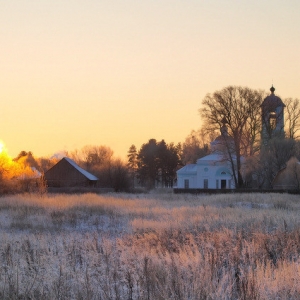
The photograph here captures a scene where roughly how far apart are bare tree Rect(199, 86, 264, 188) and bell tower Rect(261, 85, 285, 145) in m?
1.43

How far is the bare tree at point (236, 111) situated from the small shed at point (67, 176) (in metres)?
17.2

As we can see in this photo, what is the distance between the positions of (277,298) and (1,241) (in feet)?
29.7

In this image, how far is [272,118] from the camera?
62750mm

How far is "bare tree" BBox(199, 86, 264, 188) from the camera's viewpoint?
5788 cm

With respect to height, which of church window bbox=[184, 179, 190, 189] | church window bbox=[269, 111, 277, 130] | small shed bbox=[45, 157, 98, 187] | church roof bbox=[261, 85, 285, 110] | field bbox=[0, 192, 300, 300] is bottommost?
field bbox=[0, 192, 300, 300]

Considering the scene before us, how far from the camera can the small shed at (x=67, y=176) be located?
64750mm

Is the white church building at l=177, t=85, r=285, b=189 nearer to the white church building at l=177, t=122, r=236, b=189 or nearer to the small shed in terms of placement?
the white church building at l=177, t=122, r=236, b=189

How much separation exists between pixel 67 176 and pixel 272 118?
2630 centimetres

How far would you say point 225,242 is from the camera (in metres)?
11.7

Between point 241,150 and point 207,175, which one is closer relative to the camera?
point 241,150

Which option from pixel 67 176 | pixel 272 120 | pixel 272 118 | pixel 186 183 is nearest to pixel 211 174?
pixel 186 183

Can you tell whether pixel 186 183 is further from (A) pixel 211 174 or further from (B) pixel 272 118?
(B) pixel 272 118

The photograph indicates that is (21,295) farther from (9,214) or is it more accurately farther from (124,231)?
(9,214)

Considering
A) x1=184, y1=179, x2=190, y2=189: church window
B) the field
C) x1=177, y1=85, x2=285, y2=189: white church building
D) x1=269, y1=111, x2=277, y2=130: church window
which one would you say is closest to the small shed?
x1=184, y1=179, x2=190, y2=189: church window
